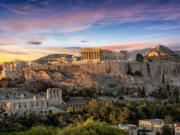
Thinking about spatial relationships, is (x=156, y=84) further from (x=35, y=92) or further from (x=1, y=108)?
(x=1, y=108)

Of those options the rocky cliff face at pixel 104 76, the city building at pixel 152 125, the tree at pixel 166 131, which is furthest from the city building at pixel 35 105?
the tree at pixel 166 131

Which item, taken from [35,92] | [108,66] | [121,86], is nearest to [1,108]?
[35,92]

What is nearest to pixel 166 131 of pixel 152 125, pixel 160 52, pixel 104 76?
pixel 152 125

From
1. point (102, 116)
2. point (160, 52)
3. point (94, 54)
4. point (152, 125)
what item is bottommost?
point (152, 125)

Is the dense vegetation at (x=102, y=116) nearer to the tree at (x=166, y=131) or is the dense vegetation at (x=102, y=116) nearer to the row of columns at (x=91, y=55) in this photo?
the tree at (x=166, y=131)

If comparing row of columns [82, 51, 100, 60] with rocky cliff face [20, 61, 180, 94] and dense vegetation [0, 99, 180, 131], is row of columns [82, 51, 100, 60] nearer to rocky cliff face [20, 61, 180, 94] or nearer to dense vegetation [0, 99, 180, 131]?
rocky cliff face [20, 61, 180, 94]

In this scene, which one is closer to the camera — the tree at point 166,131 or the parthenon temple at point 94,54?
the tree at point 166,131

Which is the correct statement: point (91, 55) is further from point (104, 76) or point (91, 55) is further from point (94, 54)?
point (104, 76)

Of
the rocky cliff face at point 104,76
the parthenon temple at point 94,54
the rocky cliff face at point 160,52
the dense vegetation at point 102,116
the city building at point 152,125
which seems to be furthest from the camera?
the rocky cliff face at point 160,52

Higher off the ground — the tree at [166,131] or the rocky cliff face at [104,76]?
the rocky cliff face at [104,76]

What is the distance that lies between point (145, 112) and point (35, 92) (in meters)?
14.9

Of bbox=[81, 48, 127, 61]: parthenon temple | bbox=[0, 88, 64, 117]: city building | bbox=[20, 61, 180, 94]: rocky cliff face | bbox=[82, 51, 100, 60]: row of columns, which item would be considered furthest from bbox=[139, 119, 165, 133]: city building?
bbox=[82, 51, 100, 60]: row of columns

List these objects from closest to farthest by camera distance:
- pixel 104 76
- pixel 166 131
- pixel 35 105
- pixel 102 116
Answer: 1. pixel 166 131
2. pixel 102 116
3. pixel 35 105
4. pixel 104 76

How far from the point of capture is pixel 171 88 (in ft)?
185
